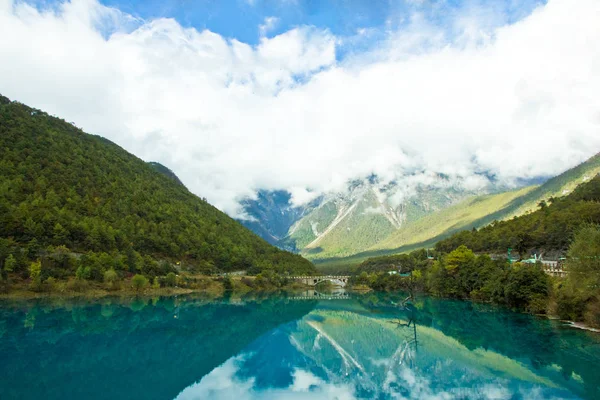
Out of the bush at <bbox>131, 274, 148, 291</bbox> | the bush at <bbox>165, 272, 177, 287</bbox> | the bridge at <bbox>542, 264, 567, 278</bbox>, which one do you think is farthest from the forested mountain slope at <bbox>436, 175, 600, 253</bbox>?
the bush at <bbox>131, 274, 148, 291</bbox>

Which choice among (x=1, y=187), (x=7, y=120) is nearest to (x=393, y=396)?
(x=1, y=187)

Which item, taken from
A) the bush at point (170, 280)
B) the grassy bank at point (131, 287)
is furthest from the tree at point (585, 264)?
the bush at point (170, 280)

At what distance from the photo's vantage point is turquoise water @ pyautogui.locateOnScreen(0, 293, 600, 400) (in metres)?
25.3

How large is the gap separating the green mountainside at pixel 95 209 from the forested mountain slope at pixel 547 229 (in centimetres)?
7080

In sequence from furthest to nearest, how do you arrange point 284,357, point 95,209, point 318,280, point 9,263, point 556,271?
1. point 318,280
2. point 95,209
3. point 9,263
4. point 556,271
5. point 284,357

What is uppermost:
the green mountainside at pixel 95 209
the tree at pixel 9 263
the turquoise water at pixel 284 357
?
the green mountainside at pixel 95 209

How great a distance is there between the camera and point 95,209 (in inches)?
4107

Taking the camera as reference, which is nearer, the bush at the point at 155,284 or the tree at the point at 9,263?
the tree at the point at 9,263

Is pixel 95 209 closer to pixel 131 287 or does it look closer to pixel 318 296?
pixel 131 287

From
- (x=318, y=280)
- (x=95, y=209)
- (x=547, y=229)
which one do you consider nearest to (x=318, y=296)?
(x=318, y=280)

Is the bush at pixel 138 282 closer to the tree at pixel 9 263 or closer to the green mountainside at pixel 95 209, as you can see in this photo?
the green mountainside at pixel 95 209

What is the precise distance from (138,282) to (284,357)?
62.2m

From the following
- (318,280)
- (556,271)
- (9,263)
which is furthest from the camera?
(318,280)

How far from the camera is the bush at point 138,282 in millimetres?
89938
